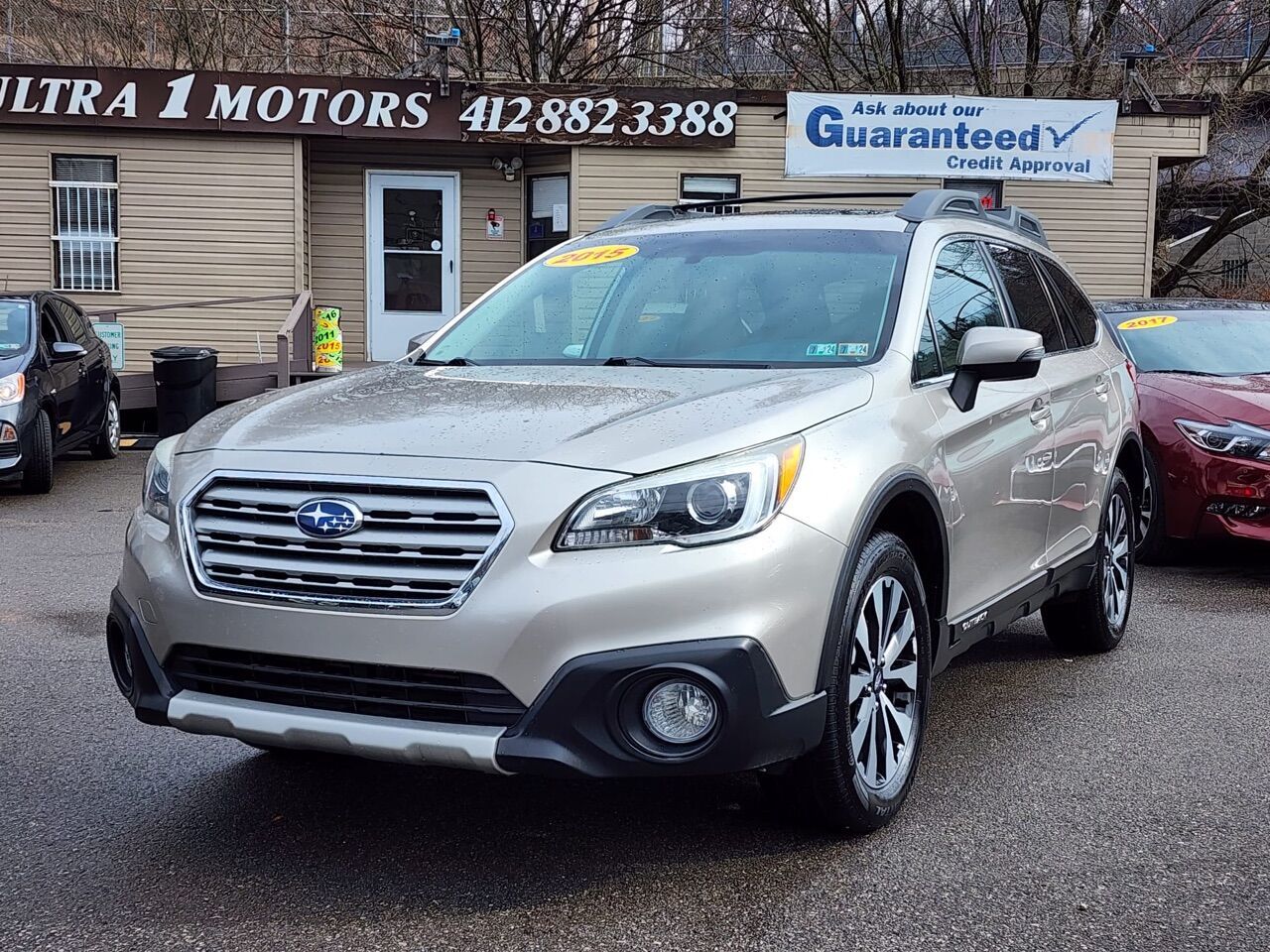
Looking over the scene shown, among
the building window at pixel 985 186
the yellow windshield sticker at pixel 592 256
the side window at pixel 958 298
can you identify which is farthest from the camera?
the building window at pixel 985 186

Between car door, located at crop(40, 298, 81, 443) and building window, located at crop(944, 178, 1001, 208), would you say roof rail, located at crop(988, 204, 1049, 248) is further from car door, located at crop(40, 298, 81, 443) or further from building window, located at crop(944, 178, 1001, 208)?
building window, located at crop(944, 178, 1001, 208)

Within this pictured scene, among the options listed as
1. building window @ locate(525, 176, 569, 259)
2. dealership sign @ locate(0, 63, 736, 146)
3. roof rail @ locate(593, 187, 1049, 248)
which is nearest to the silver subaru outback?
roof rail @ locate(593, 187, 1049, 248)

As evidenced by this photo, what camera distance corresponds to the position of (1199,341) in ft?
28.7

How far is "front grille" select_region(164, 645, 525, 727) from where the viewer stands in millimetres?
3176

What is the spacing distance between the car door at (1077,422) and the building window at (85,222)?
1442 centimetres

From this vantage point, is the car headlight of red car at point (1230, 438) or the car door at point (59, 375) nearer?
the car headlight of red car at point (1230, 438)

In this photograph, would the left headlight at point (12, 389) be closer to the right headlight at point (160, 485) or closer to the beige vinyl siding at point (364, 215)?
the right headlight at point (160, 485)

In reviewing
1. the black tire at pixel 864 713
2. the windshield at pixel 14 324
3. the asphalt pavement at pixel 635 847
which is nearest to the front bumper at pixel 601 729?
the black tire at pixel 864 713

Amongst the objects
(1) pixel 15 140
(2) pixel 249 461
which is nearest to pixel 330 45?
(1) pixel 15 140

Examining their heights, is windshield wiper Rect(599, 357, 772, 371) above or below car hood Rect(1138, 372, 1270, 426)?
above

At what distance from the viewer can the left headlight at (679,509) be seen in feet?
10.5

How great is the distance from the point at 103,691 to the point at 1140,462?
14.9 feet

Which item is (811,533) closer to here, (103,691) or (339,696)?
(339,696)

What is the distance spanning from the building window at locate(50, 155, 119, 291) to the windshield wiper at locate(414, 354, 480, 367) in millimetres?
14251
